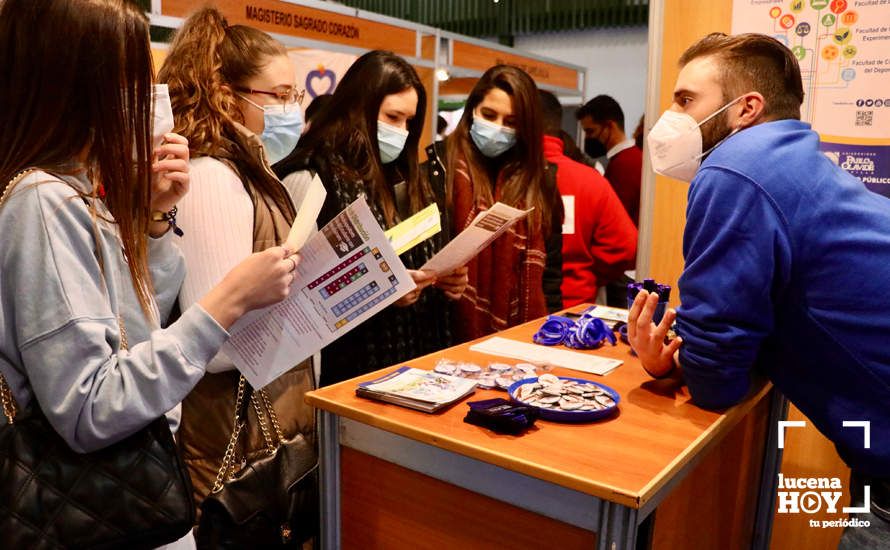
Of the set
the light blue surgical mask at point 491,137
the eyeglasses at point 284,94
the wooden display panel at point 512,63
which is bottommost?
the light blue surgical mask at point 491,137

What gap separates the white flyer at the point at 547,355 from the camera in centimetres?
178

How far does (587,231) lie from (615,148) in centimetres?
211

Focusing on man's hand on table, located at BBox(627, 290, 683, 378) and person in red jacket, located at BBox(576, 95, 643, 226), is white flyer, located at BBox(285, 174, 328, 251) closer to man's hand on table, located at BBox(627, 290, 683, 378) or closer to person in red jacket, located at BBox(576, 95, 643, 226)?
man's hand on table, located at BBox(627, 290, 683, 378)

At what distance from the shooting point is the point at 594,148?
19.5 feet

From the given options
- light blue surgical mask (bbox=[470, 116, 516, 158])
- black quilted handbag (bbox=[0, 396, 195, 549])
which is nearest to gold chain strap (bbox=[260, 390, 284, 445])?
black quilted handbag (bbox=[0, 396, 195, 549])

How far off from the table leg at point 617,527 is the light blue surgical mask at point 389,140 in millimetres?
1508

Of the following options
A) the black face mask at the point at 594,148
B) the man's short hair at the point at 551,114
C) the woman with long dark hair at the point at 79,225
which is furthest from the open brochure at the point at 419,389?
the black face mask at the point at 594,148

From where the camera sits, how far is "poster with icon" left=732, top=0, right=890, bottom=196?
2355 millimetres

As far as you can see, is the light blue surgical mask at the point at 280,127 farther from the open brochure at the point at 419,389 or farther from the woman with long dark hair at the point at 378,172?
the open brochure at the point at 419,389

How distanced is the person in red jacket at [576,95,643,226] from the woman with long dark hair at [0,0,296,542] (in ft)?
12.0

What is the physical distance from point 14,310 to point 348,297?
0.66 metres

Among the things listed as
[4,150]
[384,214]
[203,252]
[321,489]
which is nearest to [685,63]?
[384,214]

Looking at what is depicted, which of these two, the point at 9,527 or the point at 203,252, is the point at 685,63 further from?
the point at 9,527

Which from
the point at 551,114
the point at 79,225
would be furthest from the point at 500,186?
the point at 79,225
